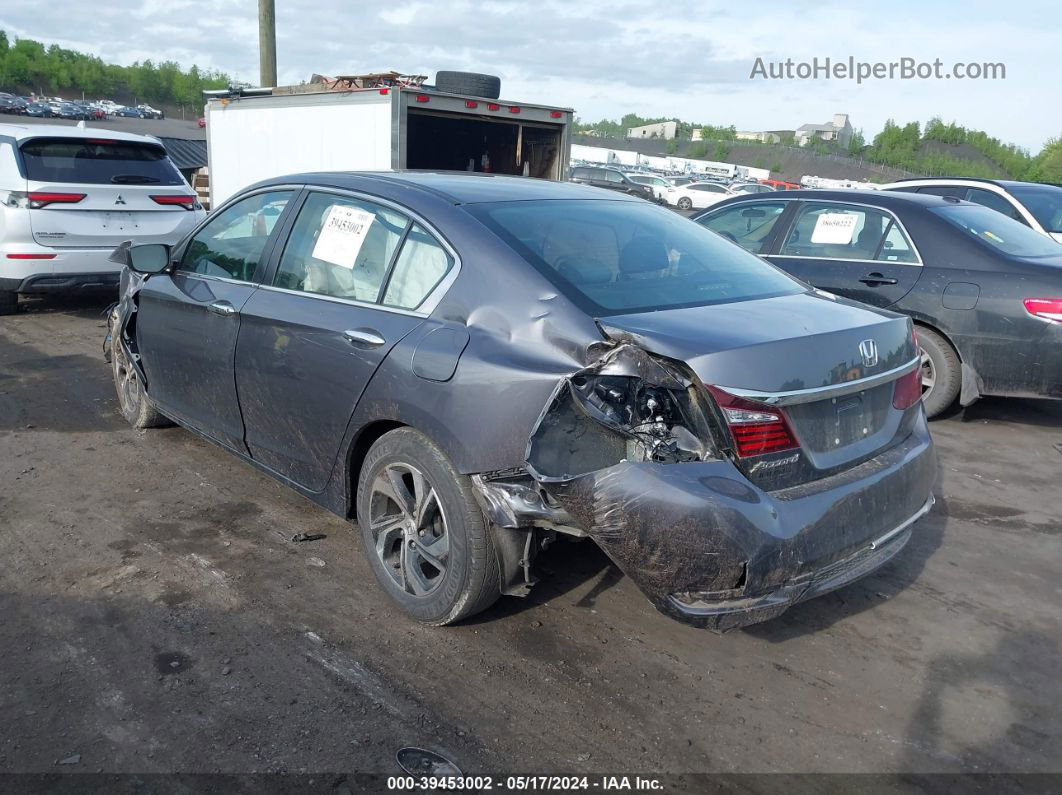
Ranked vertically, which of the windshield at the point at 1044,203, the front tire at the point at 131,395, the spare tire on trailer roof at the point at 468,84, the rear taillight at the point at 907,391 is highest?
the spare tire on trailer roof at the point at 468,84

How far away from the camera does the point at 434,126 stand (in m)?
11.7

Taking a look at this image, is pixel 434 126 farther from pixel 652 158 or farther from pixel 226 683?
pixel 652 158

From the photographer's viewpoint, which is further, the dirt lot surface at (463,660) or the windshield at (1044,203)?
the windshield at (1044,203)

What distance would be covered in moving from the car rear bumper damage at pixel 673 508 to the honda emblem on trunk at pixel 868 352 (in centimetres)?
46

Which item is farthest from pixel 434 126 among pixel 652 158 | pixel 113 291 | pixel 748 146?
pixel 748 146

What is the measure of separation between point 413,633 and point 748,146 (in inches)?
2569

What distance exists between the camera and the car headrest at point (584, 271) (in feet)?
11.0

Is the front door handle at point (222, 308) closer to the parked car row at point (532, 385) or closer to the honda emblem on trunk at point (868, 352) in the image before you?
the parked car row at point (532, 385)

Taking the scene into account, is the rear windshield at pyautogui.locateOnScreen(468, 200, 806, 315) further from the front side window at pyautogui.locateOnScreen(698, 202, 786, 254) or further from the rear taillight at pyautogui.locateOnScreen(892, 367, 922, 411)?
the front side window at pyautogui.locateOnScreen(698, 202, 786, 254)

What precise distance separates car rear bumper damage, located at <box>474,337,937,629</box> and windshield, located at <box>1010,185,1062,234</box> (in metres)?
8.29

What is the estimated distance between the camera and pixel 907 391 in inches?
141

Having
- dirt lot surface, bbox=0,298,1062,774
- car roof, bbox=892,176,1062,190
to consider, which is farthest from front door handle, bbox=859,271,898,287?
car roof, bbox=892,176,1062,190

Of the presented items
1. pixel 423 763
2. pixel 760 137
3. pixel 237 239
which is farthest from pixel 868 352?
pixel 760 137

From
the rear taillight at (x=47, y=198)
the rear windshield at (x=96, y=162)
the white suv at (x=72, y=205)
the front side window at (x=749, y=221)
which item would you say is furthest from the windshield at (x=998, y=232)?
the rear taillight at (x=47, y=198)
